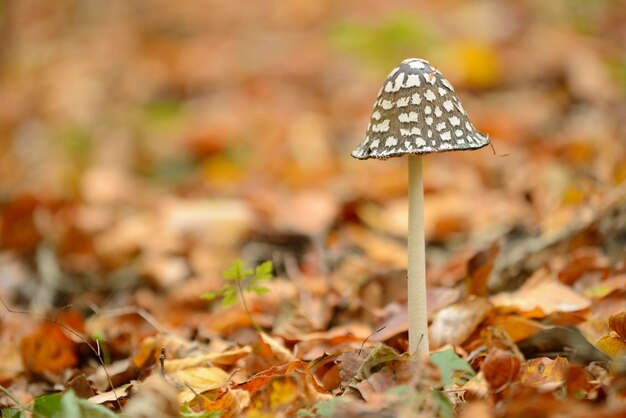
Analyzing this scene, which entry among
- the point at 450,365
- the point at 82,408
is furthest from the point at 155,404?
the point at 450,365

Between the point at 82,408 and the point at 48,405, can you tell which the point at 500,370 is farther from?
the point at 48,405

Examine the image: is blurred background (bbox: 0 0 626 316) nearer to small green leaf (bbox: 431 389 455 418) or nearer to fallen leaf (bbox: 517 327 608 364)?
fallen leaf (bbox: 517 327 608 364)

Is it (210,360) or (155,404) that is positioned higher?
(155,404)

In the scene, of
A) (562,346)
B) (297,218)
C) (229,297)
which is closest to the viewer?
(562,346)

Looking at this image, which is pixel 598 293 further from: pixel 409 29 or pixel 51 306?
pixel 409 29

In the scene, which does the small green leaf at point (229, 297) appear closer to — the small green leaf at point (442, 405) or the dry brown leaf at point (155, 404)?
the dry brown leaf at point (155, 404)
